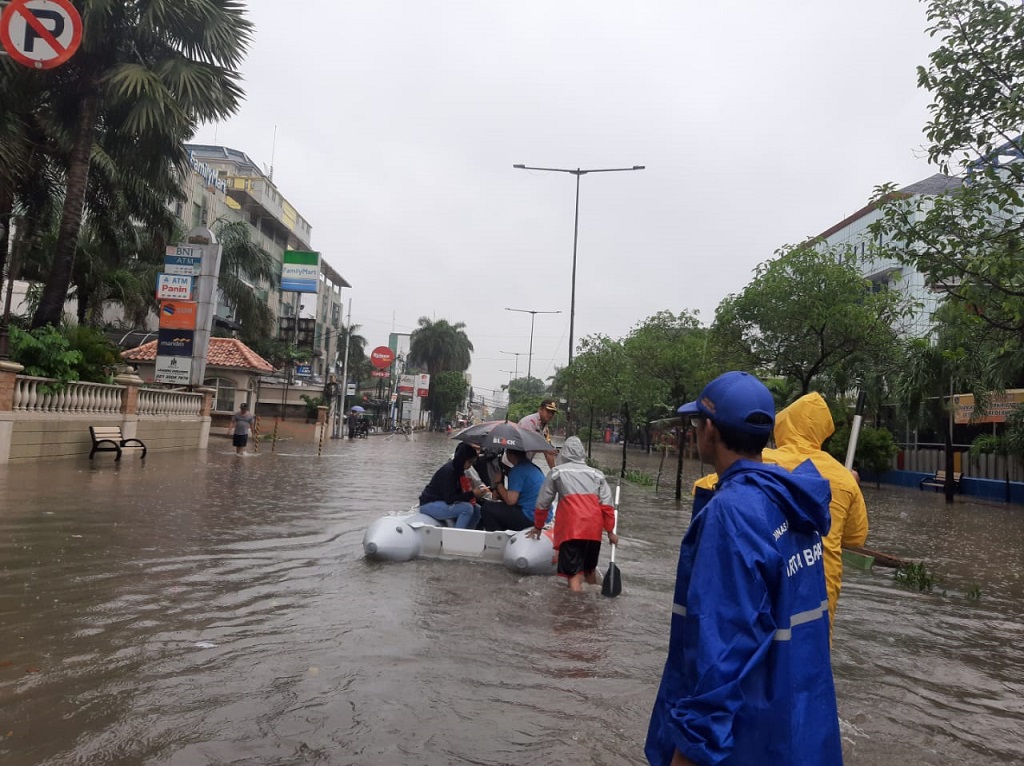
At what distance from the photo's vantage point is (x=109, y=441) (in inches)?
714

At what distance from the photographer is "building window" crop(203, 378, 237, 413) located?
37959 mm

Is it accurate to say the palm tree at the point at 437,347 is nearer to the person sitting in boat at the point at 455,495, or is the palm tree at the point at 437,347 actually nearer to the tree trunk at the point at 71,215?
the tree trunk at the point at 71,215

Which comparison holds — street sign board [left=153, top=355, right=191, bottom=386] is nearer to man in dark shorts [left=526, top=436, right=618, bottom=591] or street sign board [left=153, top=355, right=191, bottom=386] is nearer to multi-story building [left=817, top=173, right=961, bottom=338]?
Result: man in dark shorts [left=526, top=436, right=618, bottom=591]

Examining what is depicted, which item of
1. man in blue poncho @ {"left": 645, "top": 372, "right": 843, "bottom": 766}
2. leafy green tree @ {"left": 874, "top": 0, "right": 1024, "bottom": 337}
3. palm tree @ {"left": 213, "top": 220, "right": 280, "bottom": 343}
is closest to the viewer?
man in blue poncho @ {"left": 645, "top": 372, "right": 843, "bottom": 766}

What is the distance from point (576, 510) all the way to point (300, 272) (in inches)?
1403

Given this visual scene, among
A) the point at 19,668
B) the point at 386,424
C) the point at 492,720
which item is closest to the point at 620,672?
the point at 492,720

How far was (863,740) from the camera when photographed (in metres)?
4.55

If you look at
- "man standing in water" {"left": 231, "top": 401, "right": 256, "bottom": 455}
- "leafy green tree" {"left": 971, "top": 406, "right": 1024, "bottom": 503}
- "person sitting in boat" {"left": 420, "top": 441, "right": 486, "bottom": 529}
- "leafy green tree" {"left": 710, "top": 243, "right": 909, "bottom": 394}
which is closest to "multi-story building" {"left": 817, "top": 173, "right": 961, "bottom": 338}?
"leafy green tree" {"left": 971, "top": 406, "right": 1024, "bottom": 503}

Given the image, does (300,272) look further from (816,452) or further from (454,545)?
(816,452)

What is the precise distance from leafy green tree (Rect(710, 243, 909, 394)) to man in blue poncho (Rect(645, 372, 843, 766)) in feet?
54.5

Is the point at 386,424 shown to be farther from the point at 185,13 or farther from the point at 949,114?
the point at 949,114

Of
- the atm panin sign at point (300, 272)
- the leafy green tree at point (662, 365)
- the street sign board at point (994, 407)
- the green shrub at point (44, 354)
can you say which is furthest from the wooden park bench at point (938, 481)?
the atm panin sign at point (300, 272)

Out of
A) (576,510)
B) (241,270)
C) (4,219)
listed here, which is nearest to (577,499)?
(576,510)

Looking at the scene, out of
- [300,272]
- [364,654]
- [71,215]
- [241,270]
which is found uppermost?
[241,270]
